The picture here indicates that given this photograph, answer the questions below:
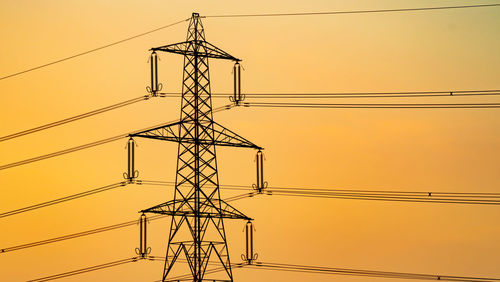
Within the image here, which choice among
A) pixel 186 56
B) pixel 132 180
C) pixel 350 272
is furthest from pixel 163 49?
pixel 350 272

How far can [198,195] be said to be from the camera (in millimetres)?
49500

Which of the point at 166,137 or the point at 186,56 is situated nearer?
the point at 166,137

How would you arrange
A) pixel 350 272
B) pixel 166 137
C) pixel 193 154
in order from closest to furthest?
pixel 166 137 < pixel 193 154 < pixel 350 272

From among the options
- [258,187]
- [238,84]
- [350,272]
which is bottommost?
[350,272]

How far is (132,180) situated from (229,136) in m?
5.15

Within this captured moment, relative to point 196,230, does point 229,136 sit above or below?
above

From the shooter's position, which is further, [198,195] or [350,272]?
[350,272]

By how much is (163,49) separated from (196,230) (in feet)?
24.7

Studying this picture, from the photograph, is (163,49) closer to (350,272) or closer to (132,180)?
(132,180)

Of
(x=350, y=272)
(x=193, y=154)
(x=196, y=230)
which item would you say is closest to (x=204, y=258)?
(x=196, y=230)

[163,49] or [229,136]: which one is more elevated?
[163,49]

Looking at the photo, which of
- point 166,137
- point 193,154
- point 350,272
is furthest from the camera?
point 350,272

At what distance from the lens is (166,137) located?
47188mm

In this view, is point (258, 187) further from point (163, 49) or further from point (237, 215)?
point (163, 49)
